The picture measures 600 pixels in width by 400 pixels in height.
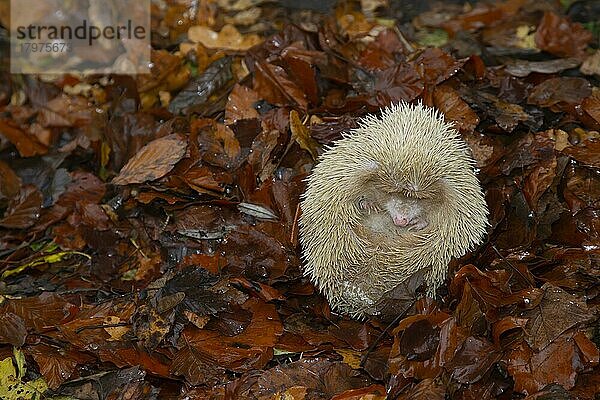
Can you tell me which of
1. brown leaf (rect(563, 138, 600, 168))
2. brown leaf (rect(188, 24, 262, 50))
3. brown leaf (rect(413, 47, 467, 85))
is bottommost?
brown leaf (rect(188, 24, 262, 50))

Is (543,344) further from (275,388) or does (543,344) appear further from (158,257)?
(158,257)

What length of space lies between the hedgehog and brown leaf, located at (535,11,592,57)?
1749mm

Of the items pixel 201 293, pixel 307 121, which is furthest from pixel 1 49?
pixel 201 293

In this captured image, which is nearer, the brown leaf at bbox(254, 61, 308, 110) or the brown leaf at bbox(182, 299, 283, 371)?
the brown leaf at bbox(182, 299, 283, 371)

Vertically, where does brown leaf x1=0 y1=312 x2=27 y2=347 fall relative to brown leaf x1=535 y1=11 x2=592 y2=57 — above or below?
below

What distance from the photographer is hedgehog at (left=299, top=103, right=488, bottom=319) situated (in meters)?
3.41

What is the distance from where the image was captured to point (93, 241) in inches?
166

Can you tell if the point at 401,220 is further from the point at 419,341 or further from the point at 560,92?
the point at 560,92

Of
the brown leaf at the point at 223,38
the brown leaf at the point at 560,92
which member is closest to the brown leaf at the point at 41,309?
the brown leaf at the point at 223,38

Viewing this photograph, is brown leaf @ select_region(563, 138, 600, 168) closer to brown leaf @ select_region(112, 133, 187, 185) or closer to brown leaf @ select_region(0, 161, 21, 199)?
brown leaf @ select_region(112, 133, 187, 185)

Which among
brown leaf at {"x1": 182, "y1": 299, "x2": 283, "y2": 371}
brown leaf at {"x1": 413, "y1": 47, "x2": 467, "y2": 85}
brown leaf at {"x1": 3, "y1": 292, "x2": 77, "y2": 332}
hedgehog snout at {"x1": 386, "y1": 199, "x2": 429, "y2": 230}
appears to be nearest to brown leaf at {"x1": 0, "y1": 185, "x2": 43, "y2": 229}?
brown leaf at {"x1": 3, "y1": 292, "x2": 77, "y2": 332}

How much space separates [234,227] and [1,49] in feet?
9.25

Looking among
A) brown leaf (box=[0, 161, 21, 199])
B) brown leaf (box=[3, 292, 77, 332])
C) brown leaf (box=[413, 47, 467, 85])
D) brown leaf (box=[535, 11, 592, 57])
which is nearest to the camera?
brown leaf (box=[3, 292, 77, 332])

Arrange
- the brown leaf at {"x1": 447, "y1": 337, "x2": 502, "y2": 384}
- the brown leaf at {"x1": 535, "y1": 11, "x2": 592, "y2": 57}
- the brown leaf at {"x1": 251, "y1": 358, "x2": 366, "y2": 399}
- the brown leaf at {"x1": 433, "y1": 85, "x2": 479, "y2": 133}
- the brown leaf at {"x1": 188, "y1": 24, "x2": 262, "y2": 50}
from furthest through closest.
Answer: the brown leaf at {"x1": 188, "y1": 24, "x2": 262, "y2": 50} < the brown leaf at {"x1": 535, "y1": 11, "x2": 592, "y2": 57} < the brown leaf at {"x1": 433, "y1": 85, "x2": 479, "y2": 133} < the brown leaf at {"x1": 251, "y1": 358, "x2": 366, "y2": 399} < the brown leaf at {"x1": 447, "y1": 337, "x2": 502, "y2": 384}
